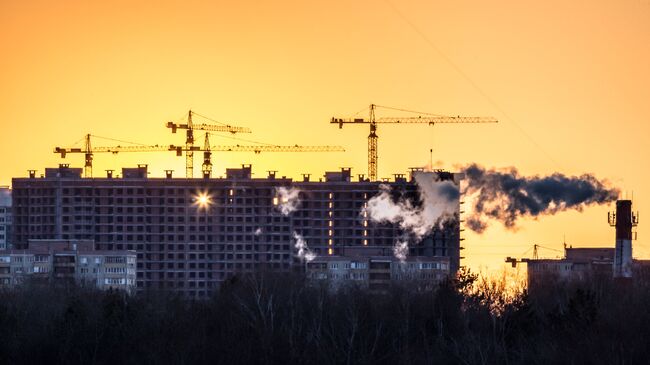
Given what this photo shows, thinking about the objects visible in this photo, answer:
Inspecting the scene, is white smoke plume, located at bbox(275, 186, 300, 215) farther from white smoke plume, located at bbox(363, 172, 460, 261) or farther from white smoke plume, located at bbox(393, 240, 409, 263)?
white smoke plume, located at bbox(393, 240, 409, 263)

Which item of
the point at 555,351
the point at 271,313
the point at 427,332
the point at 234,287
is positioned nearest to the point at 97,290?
the point at 234,287

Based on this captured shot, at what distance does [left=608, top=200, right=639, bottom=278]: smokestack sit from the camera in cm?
8862

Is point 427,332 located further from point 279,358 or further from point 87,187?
point 87,187

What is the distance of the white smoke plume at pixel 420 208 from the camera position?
4656 inches

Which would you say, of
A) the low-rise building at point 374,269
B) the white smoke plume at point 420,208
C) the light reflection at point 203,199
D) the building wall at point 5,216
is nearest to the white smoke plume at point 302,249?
the white smoke plume at point 420,208

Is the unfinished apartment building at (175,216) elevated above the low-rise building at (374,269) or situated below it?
above

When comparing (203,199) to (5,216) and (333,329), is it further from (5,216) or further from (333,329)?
(333,329)

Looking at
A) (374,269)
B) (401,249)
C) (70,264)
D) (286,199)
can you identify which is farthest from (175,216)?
(374,269)

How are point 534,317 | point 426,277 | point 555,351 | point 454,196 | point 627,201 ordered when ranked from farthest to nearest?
point 454,196
point 426,277
point 627,201
point 534,317
point 555,351

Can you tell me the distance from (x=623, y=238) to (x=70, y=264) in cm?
2676

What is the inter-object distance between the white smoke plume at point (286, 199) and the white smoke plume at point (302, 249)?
1225mm

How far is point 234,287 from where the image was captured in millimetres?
83188

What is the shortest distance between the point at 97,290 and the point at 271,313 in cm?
1694

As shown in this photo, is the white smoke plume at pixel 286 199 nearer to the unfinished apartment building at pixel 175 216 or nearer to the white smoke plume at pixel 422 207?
the unfinished apartment building at pixel 175 216
